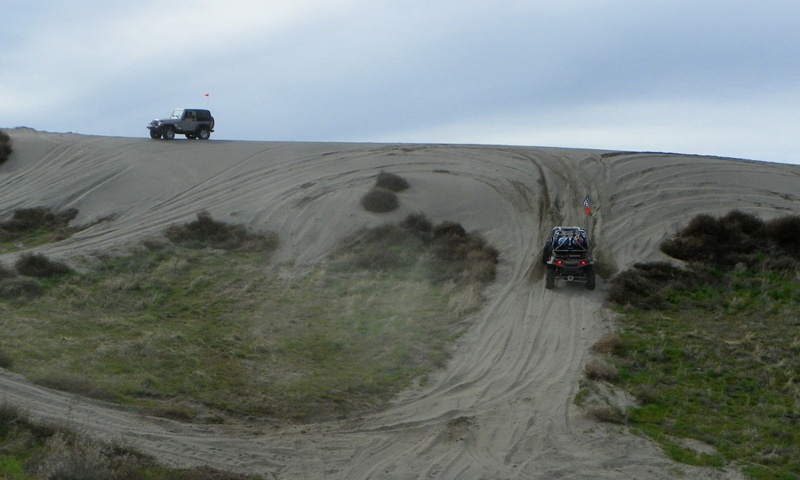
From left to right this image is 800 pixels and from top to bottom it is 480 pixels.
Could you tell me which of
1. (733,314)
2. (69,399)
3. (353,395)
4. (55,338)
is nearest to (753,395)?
(733,314)

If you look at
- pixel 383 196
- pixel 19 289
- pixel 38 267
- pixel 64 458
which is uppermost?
pixel 383 196

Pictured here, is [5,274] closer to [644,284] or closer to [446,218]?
[446,218]

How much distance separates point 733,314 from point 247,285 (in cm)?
1591

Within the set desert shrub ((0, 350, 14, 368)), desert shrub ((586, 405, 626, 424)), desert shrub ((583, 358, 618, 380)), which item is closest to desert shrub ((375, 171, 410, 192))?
desert shrub ((583, 358, 618, 380))

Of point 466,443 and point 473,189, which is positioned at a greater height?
point 473,189

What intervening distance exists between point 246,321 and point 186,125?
83.4ft

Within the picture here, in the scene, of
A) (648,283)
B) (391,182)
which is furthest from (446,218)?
(648,283)

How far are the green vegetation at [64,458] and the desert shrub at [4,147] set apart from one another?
32397 millimetres

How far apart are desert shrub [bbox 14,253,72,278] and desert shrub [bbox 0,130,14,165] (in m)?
18.4

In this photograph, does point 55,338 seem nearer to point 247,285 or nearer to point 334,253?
point 247,285

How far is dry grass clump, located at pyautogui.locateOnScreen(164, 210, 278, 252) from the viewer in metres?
32.1

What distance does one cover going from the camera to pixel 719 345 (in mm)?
22781

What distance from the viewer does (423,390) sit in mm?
20219

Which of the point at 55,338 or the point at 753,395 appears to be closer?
the point at 753,395
